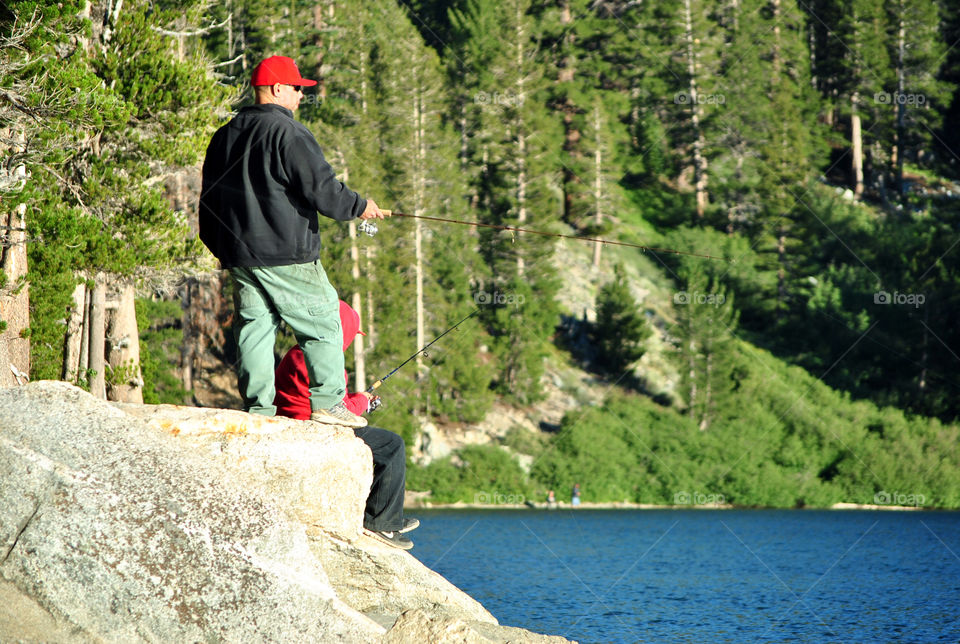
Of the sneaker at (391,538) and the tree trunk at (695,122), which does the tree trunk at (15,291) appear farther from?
the tree trunk at (695,122)

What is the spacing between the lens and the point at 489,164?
4416 centimetres

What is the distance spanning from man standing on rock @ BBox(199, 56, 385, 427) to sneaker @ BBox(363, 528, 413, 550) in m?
0.87

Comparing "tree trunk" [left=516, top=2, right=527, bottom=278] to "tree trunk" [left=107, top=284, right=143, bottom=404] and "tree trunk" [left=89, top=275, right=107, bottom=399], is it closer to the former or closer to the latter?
"tree trunk" [left=107, top=284, right=143, bottom=404]

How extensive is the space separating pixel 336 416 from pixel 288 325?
0.66m

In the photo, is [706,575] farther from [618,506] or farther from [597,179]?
[597,179]

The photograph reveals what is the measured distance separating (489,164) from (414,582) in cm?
3783

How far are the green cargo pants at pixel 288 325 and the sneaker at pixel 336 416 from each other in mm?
36

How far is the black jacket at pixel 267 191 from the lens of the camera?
251 inches

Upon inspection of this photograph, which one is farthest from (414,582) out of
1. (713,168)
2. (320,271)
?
(713,168)

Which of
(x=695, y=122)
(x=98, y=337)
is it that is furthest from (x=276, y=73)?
(x=695, y=122)

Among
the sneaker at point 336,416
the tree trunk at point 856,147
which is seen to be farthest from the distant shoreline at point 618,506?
the sneaker at point 336,416

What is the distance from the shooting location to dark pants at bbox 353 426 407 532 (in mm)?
7121

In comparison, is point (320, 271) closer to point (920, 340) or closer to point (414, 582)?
point (414, 582)

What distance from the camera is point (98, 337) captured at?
723 inches
